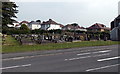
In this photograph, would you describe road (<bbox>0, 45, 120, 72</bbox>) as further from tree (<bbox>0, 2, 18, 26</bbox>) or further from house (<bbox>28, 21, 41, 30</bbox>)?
house (<bbox>28, 21, 41, 30</bbox>)

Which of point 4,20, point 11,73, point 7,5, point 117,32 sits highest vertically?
point 7,5

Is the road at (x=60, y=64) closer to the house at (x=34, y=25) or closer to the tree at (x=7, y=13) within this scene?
the tree at (x=7, y=13)

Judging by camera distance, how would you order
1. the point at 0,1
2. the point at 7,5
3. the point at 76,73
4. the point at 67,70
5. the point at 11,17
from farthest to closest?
1. the point at 11,17
2. the point at 7,5
3. the point at 0,1
4. the point at 67,70
5. the point at 76,73

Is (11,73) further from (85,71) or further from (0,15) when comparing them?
(0,15)

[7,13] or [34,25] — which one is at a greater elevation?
[34,25]

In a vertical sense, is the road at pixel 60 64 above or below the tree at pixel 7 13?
below

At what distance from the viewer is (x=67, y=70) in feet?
36.0

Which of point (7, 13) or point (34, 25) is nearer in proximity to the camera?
point (7, 13)

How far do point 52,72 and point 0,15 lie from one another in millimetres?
36977

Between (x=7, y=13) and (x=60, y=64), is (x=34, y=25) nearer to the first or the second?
(x=7, y=13)

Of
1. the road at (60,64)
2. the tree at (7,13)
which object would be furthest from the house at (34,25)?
the road at (60,64)

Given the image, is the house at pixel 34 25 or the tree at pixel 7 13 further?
the house at pixel 34 25

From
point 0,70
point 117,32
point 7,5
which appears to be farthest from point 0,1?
point 0,70

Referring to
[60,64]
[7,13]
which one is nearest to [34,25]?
[7,13]
